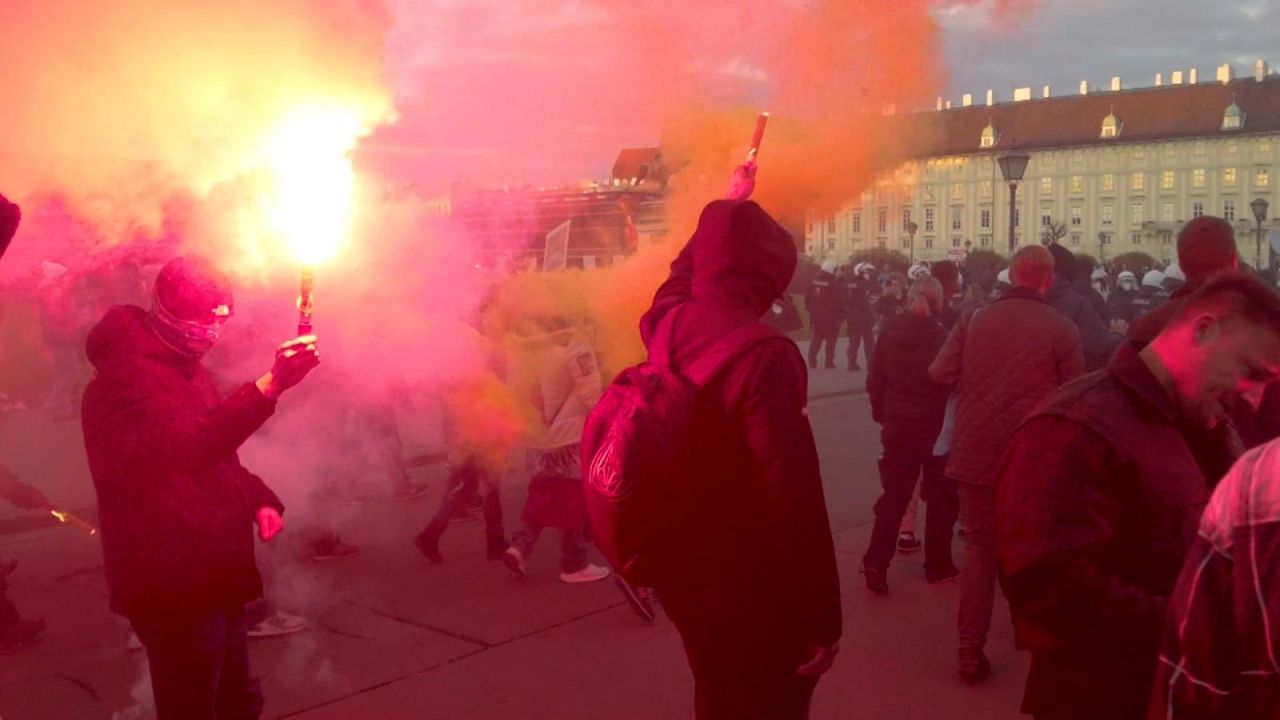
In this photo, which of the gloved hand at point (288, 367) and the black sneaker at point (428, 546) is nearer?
the gloved hand at point (288, 367)

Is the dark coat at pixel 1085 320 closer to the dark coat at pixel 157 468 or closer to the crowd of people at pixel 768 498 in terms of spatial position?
the crowd of people at pixel 768 498

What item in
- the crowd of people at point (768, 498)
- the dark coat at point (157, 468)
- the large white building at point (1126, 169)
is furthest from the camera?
the large white building at point (1126, 169)

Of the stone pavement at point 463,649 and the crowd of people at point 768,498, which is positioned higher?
the crowd of people at point 768,498

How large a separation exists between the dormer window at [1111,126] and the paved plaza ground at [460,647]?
9802 cm

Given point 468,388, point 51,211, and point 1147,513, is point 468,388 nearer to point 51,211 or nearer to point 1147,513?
point 51,211

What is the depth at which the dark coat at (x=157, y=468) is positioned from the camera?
10.3 ft

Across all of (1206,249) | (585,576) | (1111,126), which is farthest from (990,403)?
(1111,126)

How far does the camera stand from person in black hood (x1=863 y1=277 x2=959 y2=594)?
6238 mm

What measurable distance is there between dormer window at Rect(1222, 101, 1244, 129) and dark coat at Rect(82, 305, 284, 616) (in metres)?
103

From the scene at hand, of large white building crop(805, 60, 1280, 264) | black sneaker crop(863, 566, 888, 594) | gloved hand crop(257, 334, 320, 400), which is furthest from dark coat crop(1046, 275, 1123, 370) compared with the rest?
large white building crop(805, 60, 1280, 264)

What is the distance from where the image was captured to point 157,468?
3.15 metres

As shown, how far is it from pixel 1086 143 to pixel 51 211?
10185 cm

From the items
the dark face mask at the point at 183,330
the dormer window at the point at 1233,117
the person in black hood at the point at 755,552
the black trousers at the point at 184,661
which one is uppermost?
the dormer window at the point at 1233,117

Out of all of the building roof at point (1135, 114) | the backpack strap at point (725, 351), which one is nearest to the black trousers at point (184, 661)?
the backpack strap at point (725, 351)
